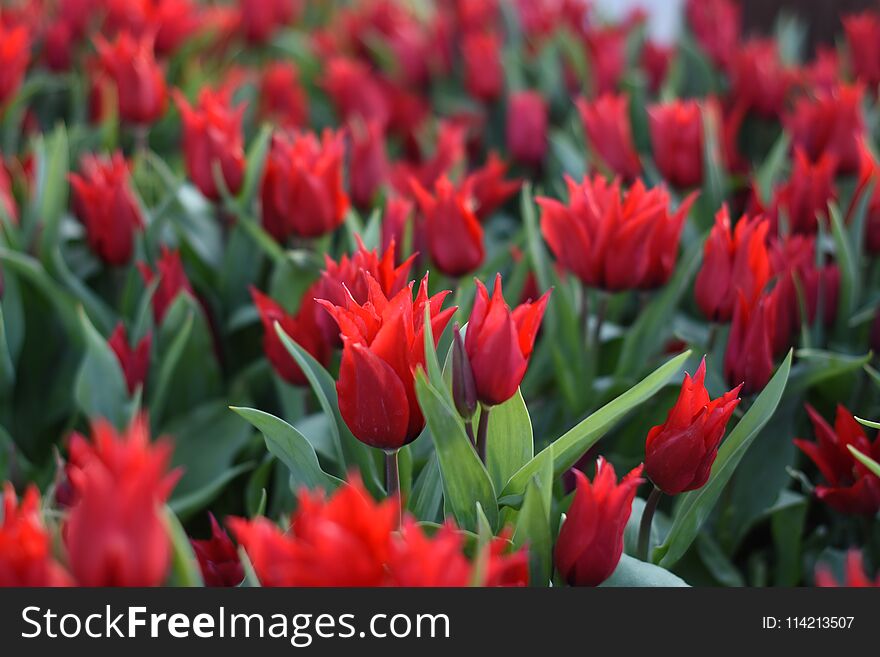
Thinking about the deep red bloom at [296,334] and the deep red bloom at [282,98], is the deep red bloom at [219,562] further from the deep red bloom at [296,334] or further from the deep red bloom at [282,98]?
the deep red bloom at [282,98]

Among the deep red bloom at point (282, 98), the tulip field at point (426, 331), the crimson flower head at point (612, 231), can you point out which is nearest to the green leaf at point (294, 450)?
the tulip field at point (426, 331)

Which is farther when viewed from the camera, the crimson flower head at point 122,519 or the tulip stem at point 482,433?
the tulip stem at point 482,433

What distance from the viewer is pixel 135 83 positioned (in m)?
1.41

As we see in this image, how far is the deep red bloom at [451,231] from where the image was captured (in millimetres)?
979

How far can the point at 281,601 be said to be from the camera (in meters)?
0.50

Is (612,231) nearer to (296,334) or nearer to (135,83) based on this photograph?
(296,334)

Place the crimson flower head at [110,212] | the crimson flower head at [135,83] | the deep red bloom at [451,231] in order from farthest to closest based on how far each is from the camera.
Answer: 1. the crimson flower head at [135,83]
2. the crimson flower head at [110,212]
3. the deep red bloom at [451,231]

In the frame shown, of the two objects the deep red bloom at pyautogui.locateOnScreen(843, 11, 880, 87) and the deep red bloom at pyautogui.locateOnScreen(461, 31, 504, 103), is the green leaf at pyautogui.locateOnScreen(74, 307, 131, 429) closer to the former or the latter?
the deep red bloom at pyautogui.locateOnScreen(461, 31, 504, 103)

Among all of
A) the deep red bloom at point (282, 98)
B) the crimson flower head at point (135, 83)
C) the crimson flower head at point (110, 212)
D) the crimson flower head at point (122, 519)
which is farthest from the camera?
the deep red bloom at point (282, 98)

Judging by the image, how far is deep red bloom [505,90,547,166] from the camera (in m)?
1.55

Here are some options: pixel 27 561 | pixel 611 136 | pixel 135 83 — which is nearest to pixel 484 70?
pixel 611 136

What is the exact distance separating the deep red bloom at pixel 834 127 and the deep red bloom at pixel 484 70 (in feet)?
1.81

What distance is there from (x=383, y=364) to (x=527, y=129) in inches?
40.3

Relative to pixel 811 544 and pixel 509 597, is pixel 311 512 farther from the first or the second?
pixel 811 544
